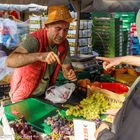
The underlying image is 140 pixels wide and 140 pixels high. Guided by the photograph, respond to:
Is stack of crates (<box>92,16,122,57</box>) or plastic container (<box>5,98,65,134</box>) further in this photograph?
stack of crates (<box>92,16,122,57</box>)

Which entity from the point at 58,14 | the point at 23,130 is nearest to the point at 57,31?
the point at 58,14

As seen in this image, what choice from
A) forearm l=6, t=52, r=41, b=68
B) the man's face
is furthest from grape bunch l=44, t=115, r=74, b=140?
the man's face

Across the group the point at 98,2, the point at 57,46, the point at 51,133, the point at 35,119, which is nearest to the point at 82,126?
the point at 51,133

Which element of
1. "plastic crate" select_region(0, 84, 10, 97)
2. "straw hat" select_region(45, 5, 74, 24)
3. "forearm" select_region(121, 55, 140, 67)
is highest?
"straw hat" select_region(45, 5, 74, 24)

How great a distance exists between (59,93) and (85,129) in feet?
3.97

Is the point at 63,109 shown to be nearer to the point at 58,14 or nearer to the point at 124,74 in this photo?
the point at 58,14

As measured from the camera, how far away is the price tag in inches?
80.0

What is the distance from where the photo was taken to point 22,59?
9.34ft

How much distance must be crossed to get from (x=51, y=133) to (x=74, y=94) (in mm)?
997

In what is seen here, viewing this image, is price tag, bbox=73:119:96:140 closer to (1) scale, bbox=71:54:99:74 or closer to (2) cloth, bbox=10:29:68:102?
(2) cloth, bbox=10:29:68:102

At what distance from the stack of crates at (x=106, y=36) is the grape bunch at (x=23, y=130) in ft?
21.7

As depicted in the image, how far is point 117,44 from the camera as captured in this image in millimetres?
8922

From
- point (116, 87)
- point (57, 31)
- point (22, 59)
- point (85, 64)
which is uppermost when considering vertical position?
point (57, 31)

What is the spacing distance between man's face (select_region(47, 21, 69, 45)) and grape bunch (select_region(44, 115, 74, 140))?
3.09 feet
